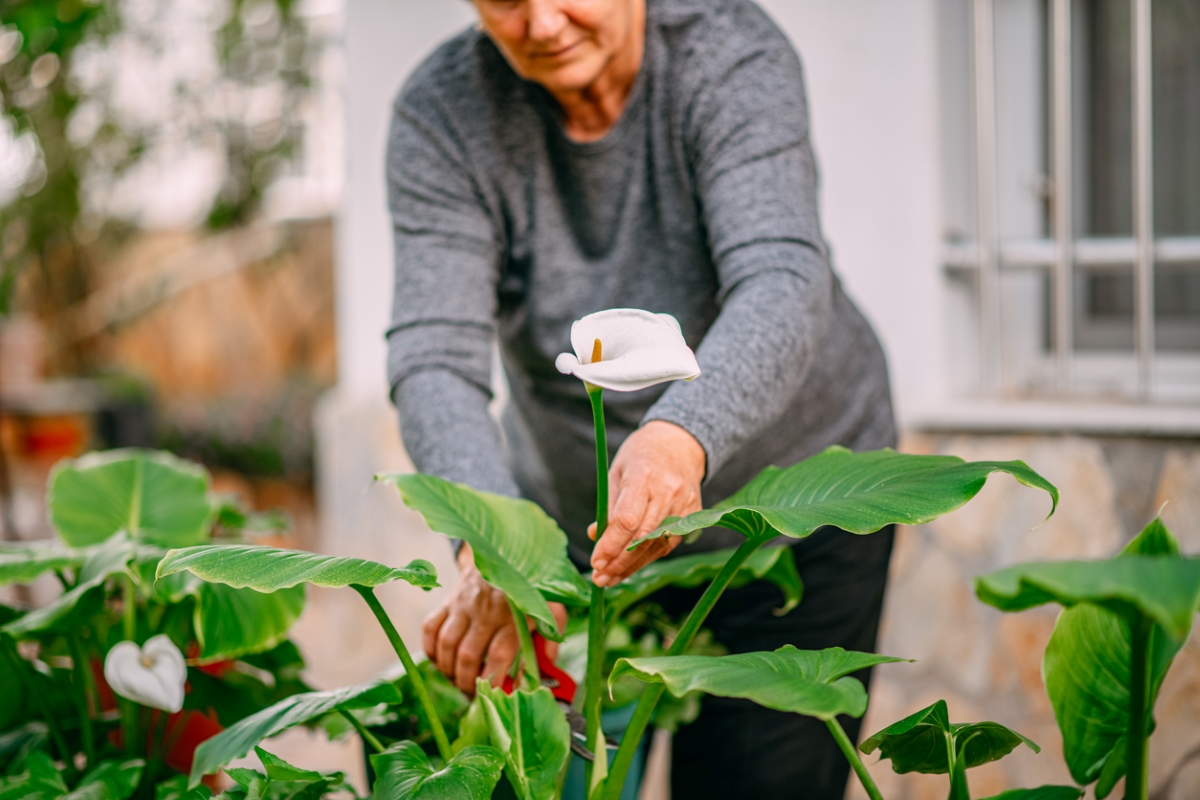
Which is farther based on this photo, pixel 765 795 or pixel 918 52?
pixel 918 52

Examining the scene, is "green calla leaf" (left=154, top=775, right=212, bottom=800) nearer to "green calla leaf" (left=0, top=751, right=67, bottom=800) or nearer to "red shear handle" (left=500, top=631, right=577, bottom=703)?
"green calla leaf" (left=0, top=751, right=67, bottom=800)

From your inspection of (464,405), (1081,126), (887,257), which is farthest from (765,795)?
(1081,126)

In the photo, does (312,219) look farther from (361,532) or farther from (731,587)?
(731,587)

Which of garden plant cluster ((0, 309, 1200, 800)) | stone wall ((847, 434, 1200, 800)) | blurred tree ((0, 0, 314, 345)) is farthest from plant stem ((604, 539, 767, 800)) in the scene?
blurred tree ((0, 0, 314, 345))

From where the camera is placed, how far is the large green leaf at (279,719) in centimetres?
70

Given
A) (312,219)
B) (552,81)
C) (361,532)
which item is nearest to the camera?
(552,81)

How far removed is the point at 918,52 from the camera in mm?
1729

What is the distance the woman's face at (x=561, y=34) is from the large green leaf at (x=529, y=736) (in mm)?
599

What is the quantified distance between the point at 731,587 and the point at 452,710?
1.14 ft

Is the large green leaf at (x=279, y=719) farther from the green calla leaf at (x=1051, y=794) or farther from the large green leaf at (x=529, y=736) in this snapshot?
the green calla leaf at (x=1051, y=794)

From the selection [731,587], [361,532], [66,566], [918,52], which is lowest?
[361,532]

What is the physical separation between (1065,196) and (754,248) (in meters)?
0.97

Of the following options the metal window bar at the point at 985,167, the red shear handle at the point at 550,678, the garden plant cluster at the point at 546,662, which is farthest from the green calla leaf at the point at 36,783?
the metal window bar at the point at 985,167

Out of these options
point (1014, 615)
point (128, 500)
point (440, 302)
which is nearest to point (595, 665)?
point (440, 302)
